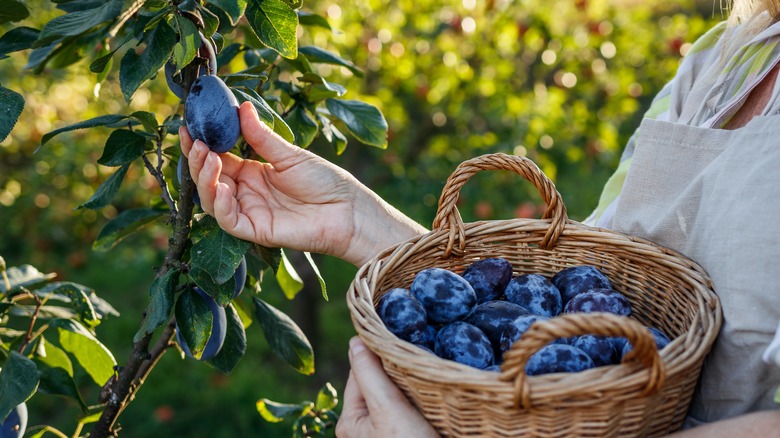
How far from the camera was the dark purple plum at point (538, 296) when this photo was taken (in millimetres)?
1080

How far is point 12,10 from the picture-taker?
0.96 m

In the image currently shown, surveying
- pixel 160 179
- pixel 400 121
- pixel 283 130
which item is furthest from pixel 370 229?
pixel 400 121

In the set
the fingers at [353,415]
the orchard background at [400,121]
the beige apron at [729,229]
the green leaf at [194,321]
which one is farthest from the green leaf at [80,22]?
the orchard background at [400,121]

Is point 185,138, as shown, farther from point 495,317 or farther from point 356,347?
point 495,317

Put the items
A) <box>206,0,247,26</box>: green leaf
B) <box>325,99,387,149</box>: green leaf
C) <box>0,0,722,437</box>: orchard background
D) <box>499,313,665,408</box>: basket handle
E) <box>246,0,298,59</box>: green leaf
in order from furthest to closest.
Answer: <box>0,0,722,437</box>: orchard background, <box>325,99,387,149</box>: green leaf, <box>246,0,298,59</box>: green leaf, <box>206,0,247,26</box>: green leaf, <box>499,313,665,408</box>: basket handle

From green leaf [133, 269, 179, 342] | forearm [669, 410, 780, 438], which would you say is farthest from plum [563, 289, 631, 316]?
green leaf [133, 269, 179, 342]

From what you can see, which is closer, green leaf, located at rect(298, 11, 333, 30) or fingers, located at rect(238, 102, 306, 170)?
fingers, located at rect(238, 102, 306, 170)

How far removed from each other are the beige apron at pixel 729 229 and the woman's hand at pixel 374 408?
1.24ft

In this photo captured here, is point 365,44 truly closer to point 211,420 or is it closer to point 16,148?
point 211,420

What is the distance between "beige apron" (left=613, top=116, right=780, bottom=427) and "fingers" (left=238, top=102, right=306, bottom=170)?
535 millimetres

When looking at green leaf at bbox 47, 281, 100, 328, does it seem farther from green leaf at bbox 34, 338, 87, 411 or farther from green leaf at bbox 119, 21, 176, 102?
green leaf at bbox 119, 21, 176, 102

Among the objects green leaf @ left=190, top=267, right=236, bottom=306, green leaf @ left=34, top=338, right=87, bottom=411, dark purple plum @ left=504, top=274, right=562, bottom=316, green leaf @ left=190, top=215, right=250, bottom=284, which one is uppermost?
green leaf @ left=190, top=215, right=250, bottom=284

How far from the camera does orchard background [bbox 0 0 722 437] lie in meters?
2.57

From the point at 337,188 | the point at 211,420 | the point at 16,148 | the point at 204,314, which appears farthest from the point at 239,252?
the point at 16,148
